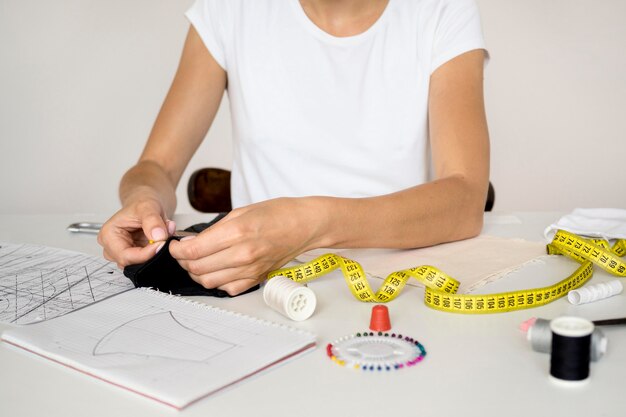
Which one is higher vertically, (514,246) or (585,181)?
(514,246)

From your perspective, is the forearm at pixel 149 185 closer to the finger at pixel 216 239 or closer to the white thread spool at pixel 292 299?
the finger at pixel 216 239

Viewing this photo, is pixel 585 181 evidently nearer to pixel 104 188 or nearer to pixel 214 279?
pixel 104 188

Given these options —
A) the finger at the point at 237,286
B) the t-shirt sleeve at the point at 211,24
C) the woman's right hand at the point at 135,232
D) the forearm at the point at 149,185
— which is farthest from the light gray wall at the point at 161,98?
the finger at the point at 237,286

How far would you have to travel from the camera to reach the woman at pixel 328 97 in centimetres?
184

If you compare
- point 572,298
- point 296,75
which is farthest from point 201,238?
point 296,75

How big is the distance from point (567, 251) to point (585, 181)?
255 centimetres

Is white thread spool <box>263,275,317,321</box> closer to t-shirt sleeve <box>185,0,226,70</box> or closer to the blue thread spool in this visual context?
the blue thread spool

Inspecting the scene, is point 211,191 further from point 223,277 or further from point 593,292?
point 593,292

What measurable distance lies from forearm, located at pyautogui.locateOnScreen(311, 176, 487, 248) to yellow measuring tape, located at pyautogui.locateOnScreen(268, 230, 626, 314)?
0.06 m

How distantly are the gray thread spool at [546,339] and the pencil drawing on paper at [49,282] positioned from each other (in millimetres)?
706

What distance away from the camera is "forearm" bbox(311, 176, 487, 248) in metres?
1.35

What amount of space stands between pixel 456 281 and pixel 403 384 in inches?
14.8

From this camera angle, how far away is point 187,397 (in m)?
0.85

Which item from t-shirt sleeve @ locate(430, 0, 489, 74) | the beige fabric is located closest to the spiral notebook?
the beige fabric
